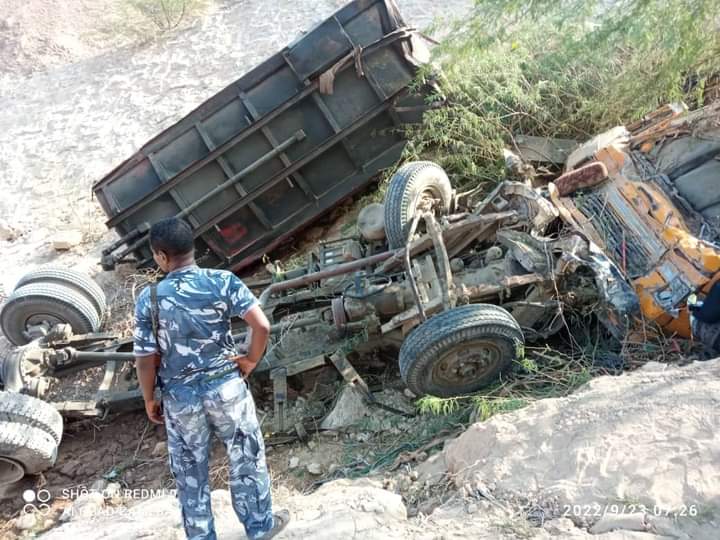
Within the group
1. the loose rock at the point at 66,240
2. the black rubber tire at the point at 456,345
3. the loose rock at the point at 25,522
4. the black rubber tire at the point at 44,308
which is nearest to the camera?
the black rubber tire at the point at 456,345

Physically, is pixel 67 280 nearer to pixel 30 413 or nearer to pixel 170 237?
pixel 30 413

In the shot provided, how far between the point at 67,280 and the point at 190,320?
158 inches

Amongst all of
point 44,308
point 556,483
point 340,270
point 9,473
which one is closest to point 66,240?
point 44,308

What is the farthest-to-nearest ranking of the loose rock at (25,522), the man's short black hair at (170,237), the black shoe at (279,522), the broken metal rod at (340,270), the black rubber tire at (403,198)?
the black rubber tire at (403,198) → the broken metal rod at (340,270) → the loose rock at (25,522) → the black shoe at (279,522) → the man's short black hair at (170,237)

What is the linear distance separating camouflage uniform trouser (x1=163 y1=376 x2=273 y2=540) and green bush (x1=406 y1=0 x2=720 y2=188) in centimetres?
403

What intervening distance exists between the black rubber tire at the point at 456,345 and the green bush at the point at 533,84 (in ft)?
8.66

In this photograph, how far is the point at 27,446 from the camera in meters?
4.34

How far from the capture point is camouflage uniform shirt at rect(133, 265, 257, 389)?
2729mm

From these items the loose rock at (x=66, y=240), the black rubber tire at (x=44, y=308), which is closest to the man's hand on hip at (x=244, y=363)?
the black rubber tire at (x=44, y=308)

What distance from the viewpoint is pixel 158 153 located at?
21.2 ft

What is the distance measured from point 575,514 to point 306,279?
2.86 m

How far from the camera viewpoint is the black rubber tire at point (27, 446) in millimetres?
4262

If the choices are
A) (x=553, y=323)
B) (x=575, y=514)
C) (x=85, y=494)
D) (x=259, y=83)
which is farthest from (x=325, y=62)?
(x=575, y=514)

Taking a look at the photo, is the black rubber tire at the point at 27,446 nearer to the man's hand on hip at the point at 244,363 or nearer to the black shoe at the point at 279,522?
the black shoe at the point at 279,522
